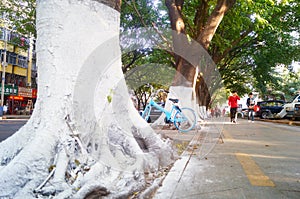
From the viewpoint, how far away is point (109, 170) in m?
3.34

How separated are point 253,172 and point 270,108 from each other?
75.5 feet

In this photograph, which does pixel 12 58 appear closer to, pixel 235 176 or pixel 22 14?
pixel 22 14

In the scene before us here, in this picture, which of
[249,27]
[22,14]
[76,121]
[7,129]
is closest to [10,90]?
[22,14]

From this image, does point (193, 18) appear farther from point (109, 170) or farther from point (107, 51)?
point (109, 170)

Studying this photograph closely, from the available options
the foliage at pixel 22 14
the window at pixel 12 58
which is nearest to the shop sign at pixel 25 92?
the window at pixel 12 58

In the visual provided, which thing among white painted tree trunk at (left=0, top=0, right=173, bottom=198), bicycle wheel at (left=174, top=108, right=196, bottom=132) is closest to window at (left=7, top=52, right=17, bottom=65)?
bicycle wheel at (left=174, top=108, right=196, bottom=132)

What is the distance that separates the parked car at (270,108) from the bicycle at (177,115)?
16986 millimetres

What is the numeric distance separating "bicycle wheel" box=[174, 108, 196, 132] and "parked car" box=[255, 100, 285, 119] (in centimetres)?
1692

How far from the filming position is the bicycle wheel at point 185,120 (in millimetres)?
9586

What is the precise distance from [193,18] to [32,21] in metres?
9.52

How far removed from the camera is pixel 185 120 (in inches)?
391

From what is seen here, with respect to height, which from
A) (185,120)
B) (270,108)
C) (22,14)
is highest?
(22,14)

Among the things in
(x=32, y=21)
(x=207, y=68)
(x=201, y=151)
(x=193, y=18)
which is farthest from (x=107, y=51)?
(x=207, y=68)

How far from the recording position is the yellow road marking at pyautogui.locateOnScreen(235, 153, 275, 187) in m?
3.52
